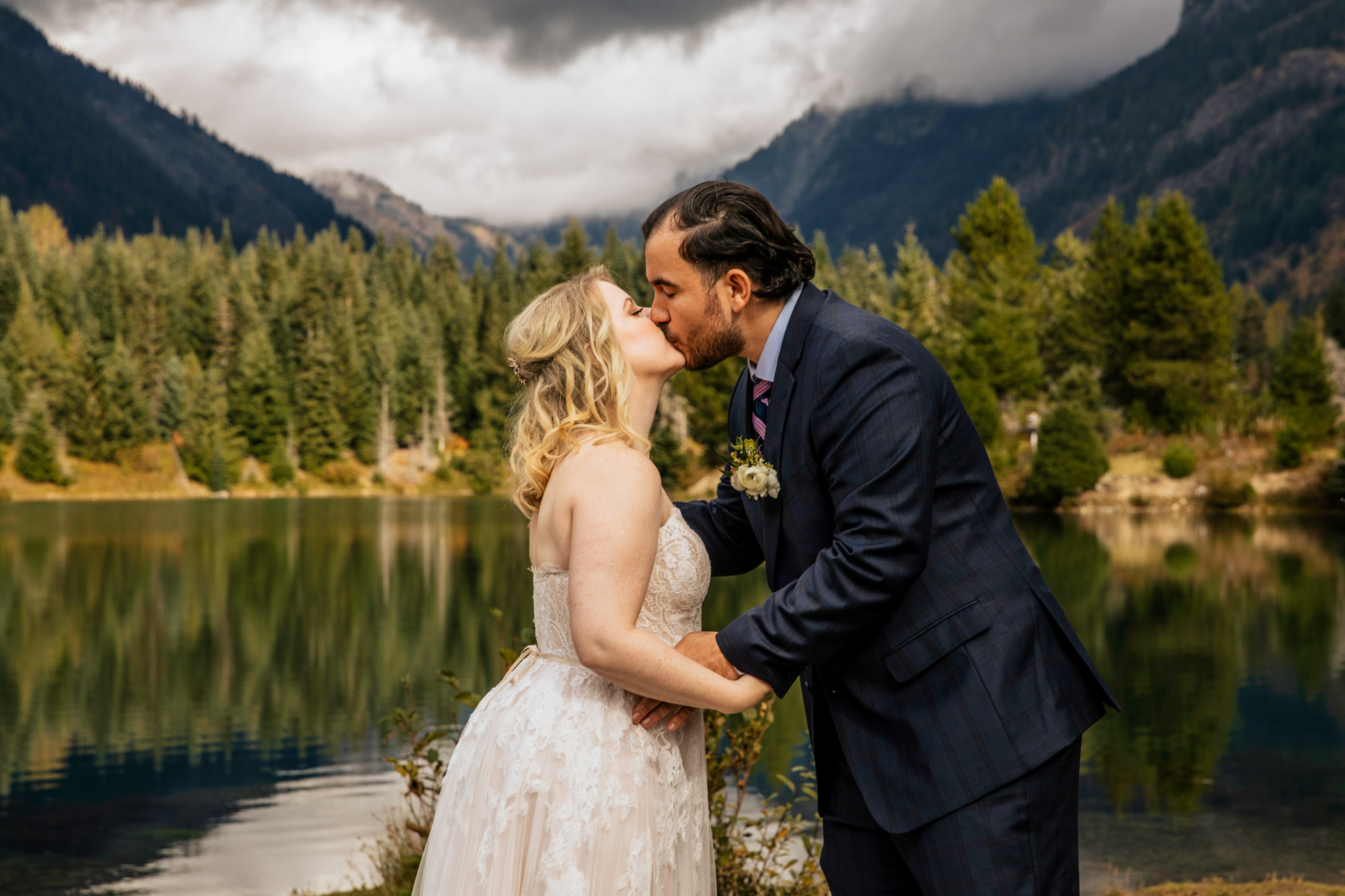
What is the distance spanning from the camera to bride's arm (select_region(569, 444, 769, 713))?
8.93 ft

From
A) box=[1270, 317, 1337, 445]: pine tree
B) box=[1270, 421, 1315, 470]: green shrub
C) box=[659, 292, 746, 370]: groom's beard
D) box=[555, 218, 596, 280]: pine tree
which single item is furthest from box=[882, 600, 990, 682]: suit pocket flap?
box=[555, 218, 596, 280]: pine tree

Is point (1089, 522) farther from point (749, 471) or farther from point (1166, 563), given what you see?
point (749, 471)

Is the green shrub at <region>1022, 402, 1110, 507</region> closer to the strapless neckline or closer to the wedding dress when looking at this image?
the strapless neckline

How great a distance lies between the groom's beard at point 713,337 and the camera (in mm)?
2961

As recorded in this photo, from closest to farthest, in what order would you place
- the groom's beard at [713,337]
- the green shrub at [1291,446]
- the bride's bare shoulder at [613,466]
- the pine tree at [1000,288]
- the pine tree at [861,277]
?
the bride's bare shoulder at [613,466] → the groom's beard at [713,337] → the green shrub at [1291,446] → the pine tree at [1000,288] → the pine tree at [861,277]

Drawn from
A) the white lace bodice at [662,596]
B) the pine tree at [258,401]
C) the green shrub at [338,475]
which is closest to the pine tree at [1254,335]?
the green shrub at [338,475]

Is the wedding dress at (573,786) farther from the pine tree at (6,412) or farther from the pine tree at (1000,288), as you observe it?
the pine tree at (6,412)

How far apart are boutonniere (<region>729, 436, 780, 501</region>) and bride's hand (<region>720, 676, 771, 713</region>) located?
49 cm

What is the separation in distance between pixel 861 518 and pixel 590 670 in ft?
3.25

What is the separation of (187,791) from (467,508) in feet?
123

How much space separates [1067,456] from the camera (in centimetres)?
3647

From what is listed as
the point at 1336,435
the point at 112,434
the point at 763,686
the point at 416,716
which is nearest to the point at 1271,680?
the point at 416,716

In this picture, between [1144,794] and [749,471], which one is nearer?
[749,471]

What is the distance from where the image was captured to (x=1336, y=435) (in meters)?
35.4
